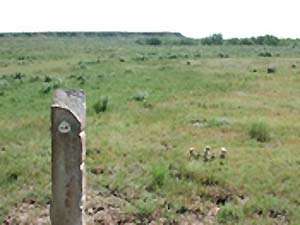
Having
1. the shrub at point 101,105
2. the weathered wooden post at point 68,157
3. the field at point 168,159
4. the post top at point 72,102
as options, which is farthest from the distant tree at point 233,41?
the weathered wooden post at point 68,157

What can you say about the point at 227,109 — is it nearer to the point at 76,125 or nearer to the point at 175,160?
the point at 175,160

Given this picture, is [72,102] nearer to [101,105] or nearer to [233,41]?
[101,105]

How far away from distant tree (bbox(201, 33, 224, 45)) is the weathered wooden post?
303ft

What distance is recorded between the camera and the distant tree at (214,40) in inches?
3812

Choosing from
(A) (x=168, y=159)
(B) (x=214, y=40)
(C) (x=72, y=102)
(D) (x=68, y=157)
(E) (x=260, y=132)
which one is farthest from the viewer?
(B) (x=214, y=40)

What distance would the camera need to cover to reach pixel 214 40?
320 ft

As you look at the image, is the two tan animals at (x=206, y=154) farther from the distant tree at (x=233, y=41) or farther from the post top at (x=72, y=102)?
the distant tree at (x=233, y=41)

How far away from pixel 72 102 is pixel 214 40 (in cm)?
9387

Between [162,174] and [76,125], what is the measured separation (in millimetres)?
4943

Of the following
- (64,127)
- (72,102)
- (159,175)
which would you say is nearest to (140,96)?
(159,175)

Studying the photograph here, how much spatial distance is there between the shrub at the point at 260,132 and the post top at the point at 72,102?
333 inches

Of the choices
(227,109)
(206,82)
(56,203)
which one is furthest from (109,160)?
(206,82)

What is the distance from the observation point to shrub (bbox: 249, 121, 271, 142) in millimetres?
13156

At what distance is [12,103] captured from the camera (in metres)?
19.3
